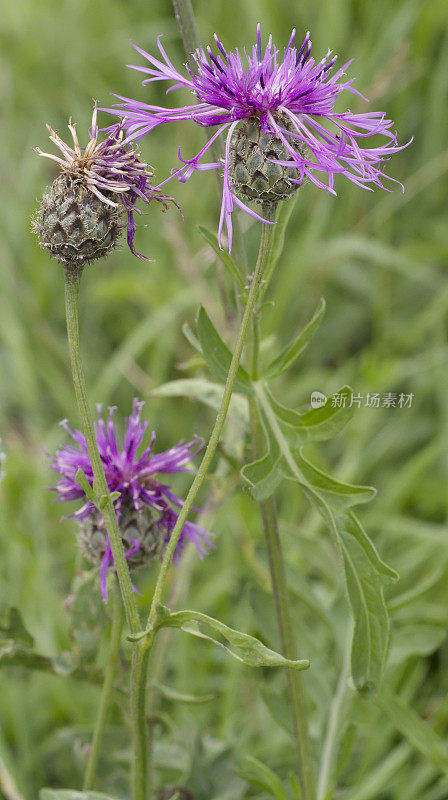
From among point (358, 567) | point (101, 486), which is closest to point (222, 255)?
point (101, 486)

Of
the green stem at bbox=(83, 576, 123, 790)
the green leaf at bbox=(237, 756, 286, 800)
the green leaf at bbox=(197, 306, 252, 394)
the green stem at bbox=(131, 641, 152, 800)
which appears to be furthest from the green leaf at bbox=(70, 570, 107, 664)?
the green leaf at bbox=(197, 306, 252, 394)

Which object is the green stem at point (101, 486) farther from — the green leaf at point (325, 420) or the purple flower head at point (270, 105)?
the green leaf at point (325, 420)

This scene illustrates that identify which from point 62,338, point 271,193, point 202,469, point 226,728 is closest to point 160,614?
point 202,469

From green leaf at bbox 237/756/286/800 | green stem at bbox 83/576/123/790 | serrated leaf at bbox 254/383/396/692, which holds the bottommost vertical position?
green leaf at bbox 237/756/286/800

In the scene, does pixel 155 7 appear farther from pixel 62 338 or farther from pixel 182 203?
pixel 62 338

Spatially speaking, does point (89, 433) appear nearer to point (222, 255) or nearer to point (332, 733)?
point (222, 255)

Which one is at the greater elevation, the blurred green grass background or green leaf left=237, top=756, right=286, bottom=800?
the blurred green grass background

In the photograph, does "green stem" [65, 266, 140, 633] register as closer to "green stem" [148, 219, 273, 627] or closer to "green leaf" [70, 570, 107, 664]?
"green stem" [148, 219, 273, 627]
